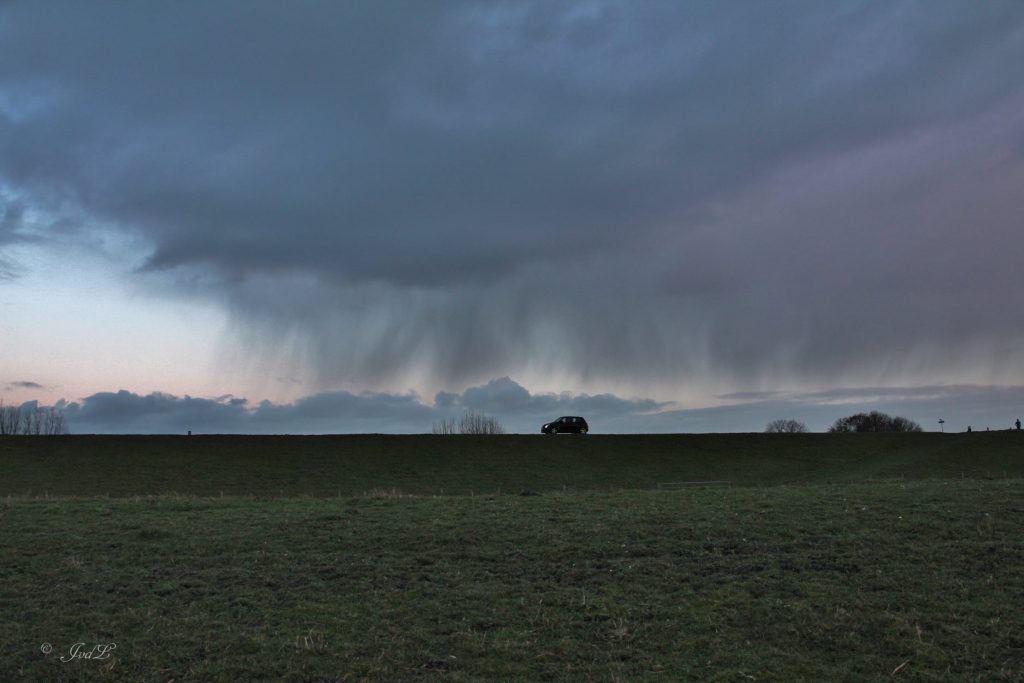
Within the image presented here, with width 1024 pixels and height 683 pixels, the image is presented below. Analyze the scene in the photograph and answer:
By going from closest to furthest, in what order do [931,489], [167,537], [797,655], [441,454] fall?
[797,655]
[167,537]
[931,489]
[441,454]

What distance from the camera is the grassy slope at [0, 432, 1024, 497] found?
4472 centimetres

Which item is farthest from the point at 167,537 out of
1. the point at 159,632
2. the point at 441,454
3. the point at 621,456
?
the point at 621,456

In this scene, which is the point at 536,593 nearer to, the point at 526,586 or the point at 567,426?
the point at 526,586

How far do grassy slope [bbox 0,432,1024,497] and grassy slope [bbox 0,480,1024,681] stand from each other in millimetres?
23566

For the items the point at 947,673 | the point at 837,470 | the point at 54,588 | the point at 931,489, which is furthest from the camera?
the point at 837,470

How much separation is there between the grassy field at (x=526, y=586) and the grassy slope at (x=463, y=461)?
71.4 feet

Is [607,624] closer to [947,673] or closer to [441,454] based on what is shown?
[947,673]

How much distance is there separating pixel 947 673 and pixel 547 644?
16.9 ft

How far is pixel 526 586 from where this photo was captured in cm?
1286

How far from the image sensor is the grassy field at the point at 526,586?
980 centimetres

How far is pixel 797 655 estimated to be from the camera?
31.9 ft
